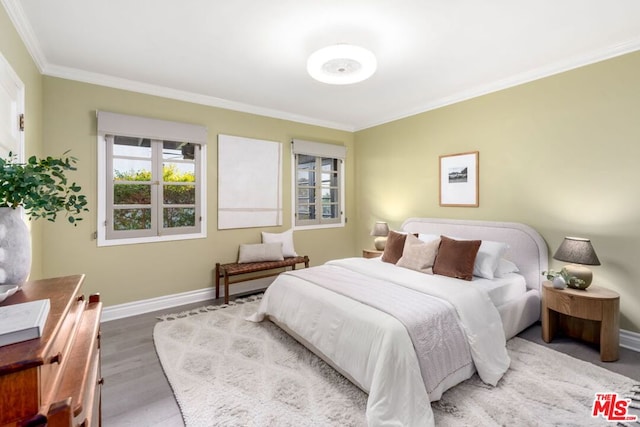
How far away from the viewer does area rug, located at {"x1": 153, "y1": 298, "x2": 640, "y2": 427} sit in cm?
180

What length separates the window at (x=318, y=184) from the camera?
15.9 feet

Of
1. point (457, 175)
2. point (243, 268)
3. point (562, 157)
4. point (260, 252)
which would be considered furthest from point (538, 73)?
point (243, 268)

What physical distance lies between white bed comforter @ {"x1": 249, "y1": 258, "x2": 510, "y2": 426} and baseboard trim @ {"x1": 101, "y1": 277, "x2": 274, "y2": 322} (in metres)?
1.32

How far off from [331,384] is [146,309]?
8.36ft

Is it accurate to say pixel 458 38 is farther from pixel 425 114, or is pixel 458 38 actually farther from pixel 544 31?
pixel 425 114

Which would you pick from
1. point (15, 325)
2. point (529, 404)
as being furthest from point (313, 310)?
point (15, 325)

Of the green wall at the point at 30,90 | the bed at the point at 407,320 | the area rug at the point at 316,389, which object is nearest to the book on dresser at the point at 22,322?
the area rug at the point at 316,389

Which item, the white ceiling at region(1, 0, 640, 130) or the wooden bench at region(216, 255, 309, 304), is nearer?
the white ceiling at region(1, 0, 640, 130)

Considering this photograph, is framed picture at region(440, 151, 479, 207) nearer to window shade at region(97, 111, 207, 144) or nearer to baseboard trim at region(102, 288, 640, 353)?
baseboard trim at region(102, 288, 640, 353)

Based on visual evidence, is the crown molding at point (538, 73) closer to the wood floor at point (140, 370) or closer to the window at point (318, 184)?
the window at point (318, 184)

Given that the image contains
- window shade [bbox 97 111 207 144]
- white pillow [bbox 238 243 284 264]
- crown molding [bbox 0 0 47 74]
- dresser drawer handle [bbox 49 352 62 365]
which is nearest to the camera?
dresser drawer handle [bbox 49 352 62 365]

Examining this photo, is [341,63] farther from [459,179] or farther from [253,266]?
[253,266]

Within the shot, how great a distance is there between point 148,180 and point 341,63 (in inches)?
104

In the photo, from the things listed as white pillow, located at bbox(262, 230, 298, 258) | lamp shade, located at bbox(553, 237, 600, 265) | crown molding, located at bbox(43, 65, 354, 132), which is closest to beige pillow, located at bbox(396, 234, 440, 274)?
lamp shade, located at bbox(553, 237, 600, 265)
